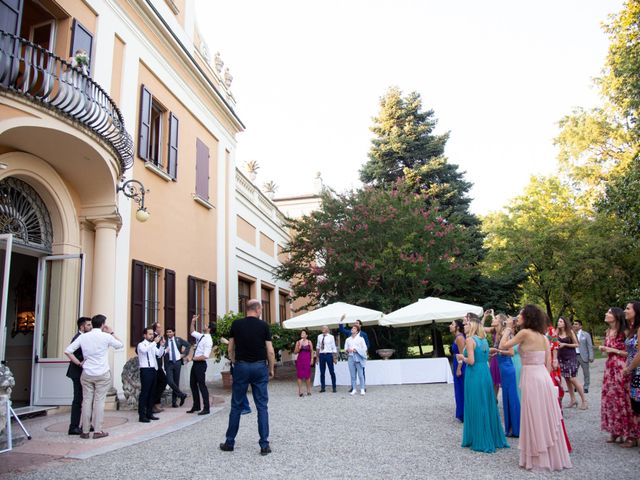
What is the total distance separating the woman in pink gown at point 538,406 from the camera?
5195mm

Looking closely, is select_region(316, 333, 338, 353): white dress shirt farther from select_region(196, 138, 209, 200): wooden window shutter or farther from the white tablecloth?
select_region(196, 138, 209, 200): wooden window shutter

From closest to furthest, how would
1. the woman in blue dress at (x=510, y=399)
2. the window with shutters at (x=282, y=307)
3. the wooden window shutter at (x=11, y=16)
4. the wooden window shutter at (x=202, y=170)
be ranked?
the woman in blue dress at (x=510, y=399)
the wooden window shutter at (x=11, y=16)
the wooden window shutter at (x=202, y=170)
the window with shutters at (x=282, y=307)

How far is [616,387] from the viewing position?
21.2ft

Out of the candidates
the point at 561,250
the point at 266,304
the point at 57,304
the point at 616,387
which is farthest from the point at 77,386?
the point at 561,250

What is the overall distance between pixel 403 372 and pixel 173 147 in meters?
9.79

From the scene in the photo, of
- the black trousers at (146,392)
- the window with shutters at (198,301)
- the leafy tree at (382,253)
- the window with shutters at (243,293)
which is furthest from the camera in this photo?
the window with shutters at (243,293)

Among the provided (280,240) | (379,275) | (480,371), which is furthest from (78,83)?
(280,240)

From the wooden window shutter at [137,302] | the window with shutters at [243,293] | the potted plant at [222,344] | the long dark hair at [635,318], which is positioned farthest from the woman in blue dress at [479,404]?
the window with shutters at [243,293]

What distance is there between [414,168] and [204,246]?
46.2ft

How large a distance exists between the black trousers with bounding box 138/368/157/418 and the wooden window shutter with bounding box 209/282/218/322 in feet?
25.9

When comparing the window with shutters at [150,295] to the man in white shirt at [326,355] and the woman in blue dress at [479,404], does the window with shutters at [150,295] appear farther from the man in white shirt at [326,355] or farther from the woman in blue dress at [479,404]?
the woman in blue dress at [479,404]

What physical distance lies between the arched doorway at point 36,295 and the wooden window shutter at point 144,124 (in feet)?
11.8

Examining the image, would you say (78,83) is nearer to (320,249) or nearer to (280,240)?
(320,249)

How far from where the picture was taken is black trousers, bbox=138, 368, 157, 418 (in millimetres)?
8781
